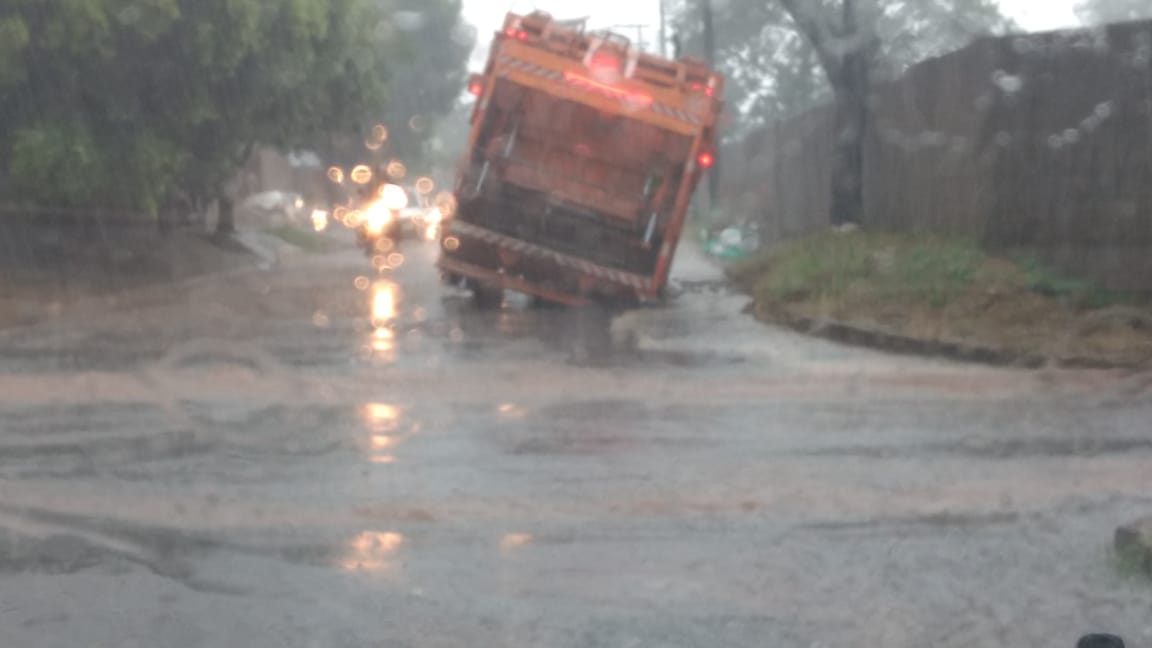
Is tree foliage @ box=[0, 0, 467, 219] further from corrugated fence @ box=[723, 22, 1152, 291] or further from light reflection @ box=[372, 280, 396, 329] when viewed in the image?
corrugated fence @ box=[723, 22, 1152, 291]

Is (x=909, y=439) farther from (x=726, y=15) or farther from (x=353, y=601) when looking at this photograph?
(x=726, y=15)

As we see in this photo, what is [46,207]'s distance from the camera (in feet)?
88.5

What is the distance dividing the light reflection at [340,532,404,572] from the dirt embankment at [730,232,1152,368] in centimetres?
801

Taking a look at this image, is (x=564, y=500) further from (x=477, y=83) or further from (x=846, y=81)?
(x=846, y=81)

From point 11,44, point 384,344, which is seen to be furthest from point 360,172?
point 384,344

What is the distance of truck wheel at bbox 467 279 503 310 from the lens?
2127cm

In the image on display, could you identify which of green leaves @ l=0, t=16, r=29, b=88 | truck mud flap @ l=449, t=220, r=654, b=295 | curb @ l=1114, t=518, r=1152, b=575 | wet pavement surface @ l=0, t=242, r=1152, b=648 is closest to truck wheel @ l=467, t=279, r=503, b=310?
truck mud flap @ l=449, t=220, r=654, b=295

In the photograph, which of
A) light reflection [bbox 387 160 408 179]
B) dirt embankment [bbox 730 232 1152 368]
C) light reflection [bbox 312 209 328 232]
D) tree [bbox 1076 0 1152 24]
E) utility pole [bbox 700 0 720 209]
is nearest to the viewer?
dirt embankment [bbox 730 232 1152 368]

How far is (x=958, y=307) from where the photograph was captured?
52.7ft

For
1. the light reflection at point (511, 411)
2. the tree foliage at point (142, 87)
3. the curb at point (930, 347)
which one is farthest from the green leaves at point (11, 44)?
the light reflection at point (511, 411)

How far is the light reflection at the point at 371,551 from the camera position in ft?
23.0

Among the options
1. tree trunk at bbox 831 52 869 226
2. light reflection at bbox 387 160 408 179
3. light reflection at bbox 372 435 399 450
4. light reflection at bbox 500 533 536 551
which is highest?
light reflection at bbox 387 160 408 179

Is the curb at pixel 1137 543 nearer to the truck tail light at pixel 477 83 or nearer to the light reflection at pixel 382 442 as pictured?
the light reflection at pixel 382 442

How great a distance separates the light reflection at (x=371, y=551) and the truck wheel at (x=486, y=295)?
13678 millimetres
